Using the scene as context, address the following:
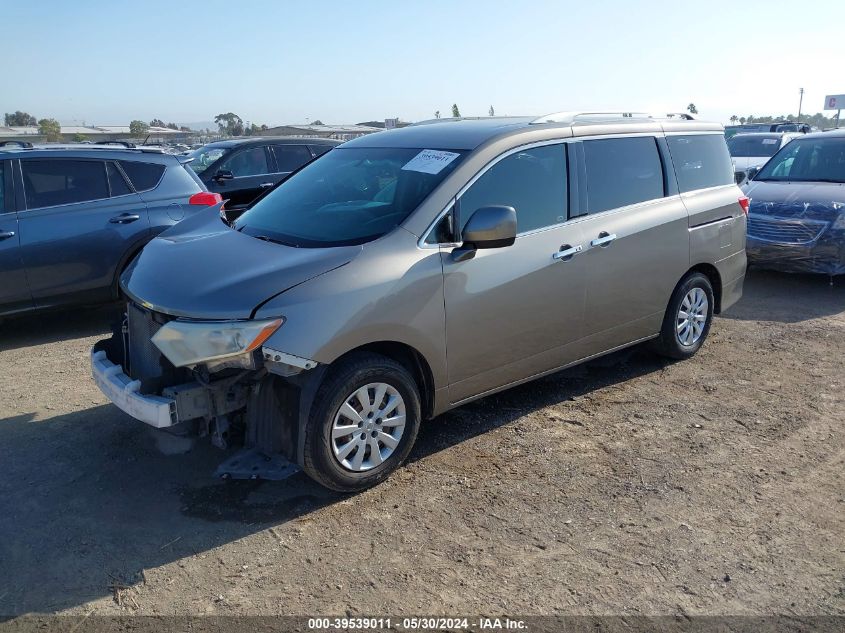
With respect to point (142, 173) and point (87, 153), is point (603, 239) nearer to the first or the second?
point (142, 173)

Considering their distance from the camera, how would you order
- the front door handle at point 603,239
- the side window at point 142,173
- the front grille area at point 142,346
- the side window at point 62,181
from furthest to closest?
the side window at point 142,173
the side window at point 62,181
the front door handle at point 603,239
the front grille area at point 142,346

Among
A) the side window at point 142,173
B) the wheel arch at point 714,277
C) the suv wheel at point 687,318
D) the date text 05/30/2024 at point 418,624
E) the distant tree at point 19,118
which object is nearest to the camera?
the date text 05/30/2024 at point 418,624

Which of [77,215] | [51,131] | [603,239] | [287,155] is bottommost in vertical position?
[603,239]

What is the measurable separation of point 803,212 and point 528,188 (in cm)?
543

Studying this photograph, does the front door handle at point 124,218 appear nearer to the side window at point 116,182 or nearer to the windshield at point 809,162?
the side window at point 116,182

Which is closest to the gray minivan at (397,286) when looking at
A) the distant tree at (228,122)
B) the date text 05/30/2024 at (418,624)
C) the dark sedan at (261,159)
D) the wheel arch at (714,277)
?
the wheel arch at (714,277)

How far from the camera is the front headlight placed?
343 cm

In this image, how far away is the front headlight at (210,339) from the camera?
343 cm

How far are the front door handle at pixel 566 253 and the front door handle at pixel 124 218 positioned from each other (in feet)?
14.3

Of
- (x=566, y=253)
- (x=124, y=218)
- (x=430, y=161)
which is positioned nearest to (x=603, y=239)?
(x=566, y=253)

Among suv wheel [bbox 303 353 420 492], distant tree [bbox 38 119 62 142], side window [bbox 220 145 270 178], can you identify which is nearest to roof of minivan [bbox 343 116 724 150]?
suv wheel [bbox 303 353 420 492]

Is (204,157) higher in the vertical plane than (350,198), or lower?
higher

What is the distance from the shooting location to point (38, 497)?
12.7ft

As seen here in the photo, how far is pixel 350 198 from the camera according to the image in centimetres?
452
